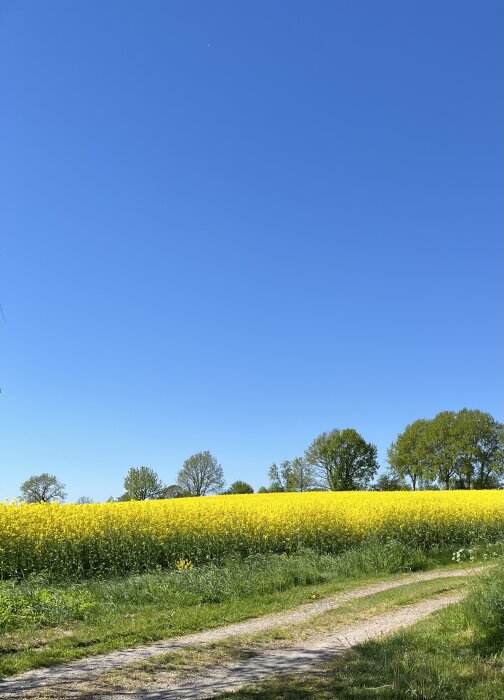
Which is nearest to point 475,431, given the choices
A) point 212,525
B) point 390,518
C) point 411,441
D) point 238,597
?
point 411,441

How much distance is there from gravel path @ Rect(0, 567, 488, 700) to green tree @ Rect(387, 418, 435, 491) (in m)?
57.8

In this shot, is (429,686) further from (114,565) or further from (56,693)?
(114,565)

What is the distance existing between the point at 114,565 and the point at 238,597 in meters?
4.92

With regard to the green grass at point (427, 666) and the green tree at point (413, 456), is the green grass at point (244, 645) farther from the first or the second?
the green tree at point (413, 456)

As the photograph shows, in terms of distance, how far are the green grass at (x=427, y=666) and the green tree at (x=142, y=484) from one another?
62850 mm

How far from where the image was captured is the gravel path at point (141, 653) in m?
7.09

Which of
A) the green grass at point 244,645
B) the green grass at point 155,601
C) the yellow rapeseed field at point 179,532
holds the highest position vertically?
the yellow rapeseed field at point 179,532

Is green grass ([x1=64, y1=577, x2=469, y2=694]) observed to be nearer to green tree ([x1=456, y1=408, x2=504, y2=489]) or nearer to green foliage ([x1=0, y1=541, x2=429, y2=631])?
green foliage ([x1=0, y1=541, x2=429, y2=631])

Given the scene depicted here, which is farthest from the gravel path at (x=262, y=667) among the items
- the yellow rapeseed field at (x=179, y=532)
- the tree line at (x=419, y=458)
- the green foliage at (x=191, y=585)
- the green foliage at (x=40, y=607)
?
the tree line at (x=419, y=458)

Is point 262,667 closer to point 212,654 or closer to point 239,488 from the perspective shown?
point 212,654

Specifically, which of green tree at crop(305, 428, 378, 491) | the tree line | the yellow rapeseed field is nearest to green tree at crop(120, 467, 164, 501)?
the tree line

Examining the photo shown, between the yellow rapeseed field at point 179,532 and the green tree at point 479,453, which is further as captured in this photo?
the green tree at point 479,453

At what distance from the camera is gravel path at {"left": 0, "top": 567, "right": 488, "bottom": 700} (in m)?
7.09

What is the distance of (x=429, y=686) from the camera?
6059 millimetres
